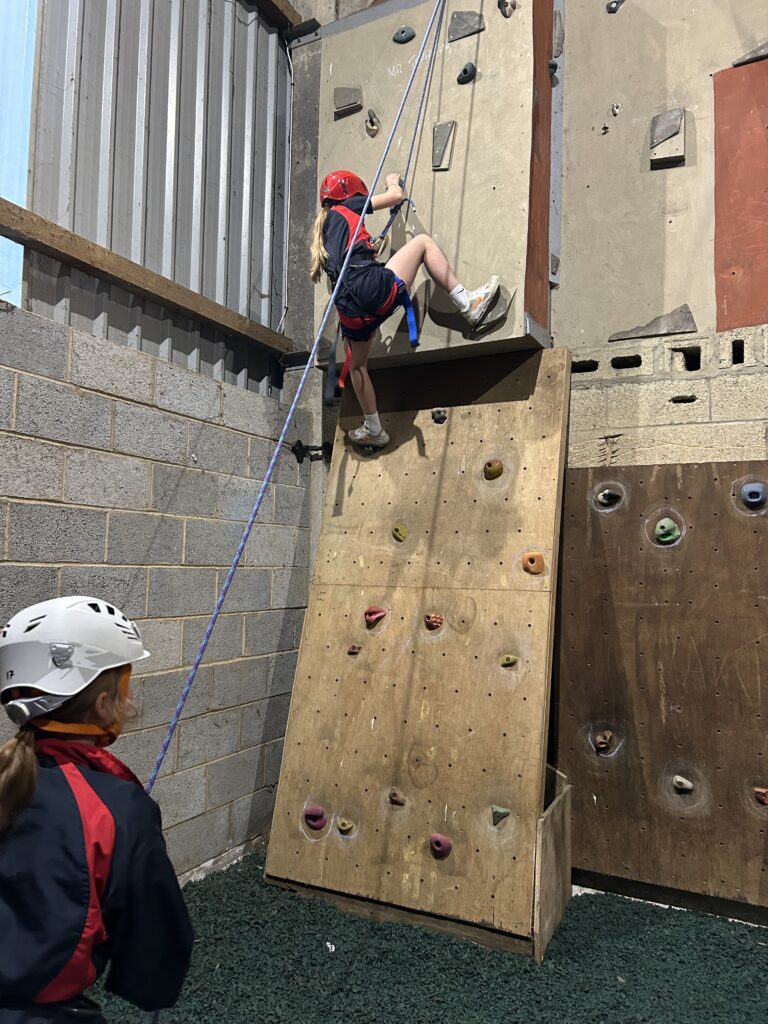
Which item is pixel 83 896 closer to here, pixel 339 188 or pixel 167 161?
pixel 339 188

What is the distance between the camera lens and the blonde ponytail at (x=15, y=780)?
4.12 ft

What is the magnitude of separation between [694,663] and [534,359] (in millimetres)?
1524

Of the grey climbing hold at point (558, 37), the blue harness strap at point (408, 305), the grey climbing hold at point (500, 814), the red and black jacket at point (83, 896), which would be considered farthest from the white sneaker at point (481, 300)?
the red and black jacket at point (83, 896)

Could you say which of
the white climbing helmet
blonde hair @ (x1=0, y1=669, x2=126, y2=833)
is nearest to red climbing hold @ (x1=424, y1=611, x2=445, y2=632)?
the white climbing helmet

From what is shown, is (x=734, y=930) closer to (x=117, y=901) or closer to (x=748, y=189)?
(x=117, y=901)

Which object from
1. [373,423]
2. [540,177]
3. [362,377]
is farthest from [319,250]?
[540,177]

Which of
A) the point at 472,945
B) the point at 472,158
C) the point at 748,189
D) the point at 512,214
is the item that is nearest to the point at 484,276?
the point at 512,214

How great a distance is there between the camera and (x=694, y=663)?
3340 mm

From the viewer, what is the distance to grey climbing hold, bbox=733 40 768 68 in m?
3.60

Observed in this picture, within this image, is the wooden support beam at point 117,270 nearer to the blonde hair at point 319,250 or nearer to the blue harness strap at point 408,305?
the blonde hair at point 319,250

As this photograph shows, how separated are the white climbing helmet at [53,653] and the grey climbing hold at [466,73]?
10.9ft

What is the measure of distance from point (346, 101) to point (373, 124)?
9.7 inches

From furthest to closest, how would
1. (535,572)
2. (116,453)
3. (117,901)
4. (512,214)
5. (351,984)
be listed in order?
1. (512,214)
2. (535,572)
3. (116,453)
4. (351,984)
5. (117,901)

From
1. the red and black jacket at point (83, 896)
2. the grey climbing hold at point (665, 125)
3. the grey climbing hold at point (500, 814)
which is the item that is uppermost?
the grey climbing hold at point (665, 125)
